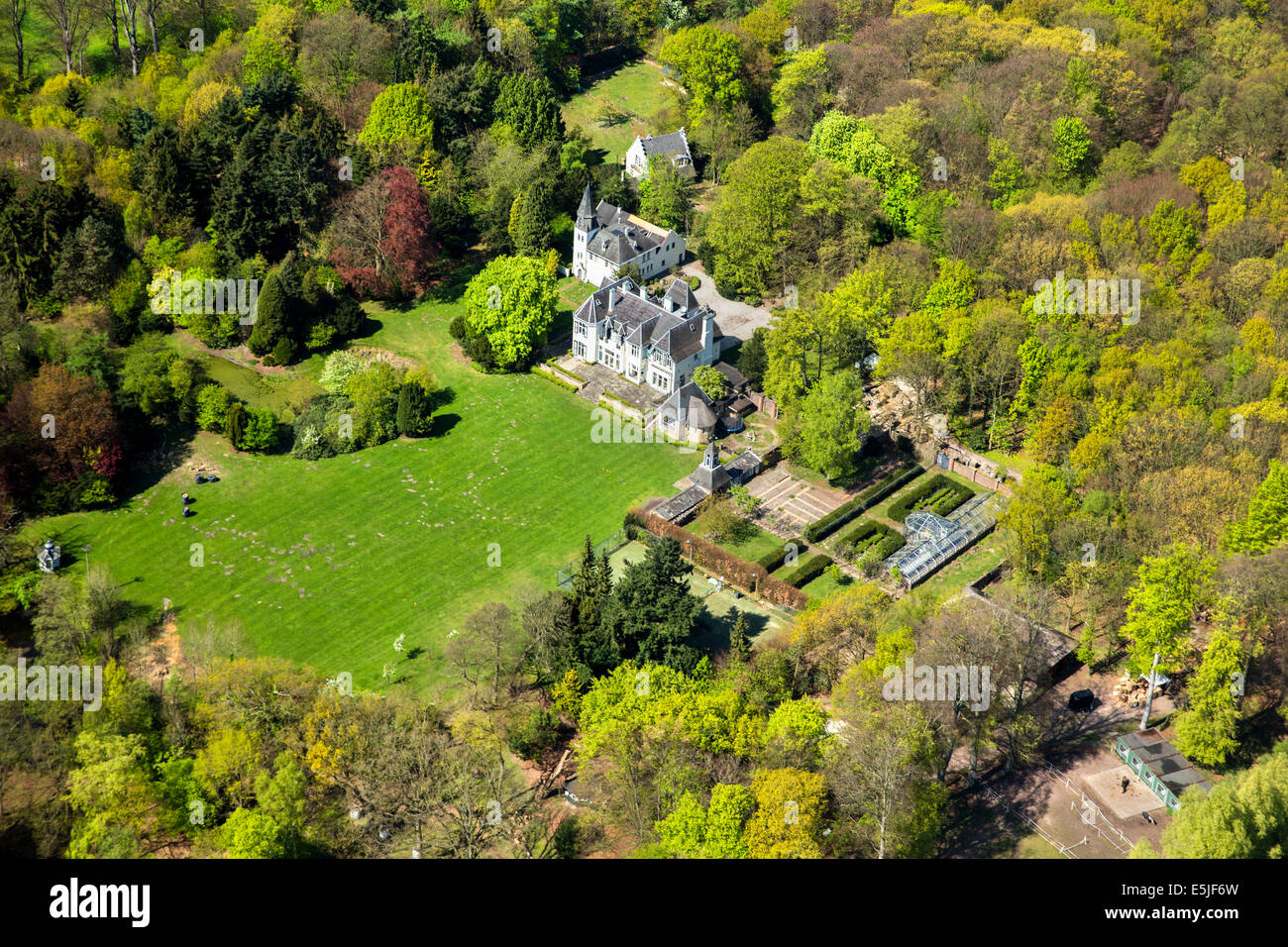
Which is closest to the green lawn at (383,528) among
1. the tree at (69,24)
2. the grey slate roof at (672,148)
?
the grey slate roof at (672,148)

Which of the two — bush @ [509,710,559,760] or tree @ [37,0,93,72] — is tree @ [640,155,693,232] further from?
bush @ [509,710,559,760]

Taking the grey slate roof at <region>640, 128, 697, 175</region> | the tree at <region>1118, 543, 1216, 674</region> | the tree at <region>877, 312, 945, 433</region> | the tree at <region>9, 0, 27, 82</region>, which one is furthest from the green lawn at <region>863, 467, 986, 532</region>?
the tree at <region>9, 0, 27, 82</region>

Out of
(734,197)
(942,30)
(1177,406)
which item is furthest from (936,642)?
(942,30)

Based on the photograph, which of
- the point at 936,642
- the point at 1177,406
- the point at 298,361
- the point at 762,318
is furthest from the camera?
the point at 762,318

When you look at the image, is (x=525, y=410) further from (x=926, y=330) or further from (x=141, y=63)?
(x=141, y=63)

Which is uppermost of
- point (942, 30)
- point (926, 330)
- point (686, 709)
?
point (942, 30)

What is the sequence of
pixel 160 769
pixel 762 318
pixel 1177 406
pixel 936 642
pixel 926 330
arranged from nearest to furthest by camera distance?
pixel 160 769, pixel 936 642, pixel 1177 406, pixel 926 330, pixel 762 318

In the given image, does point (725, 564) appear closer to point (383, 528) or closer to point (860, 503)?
point (860, 503)
